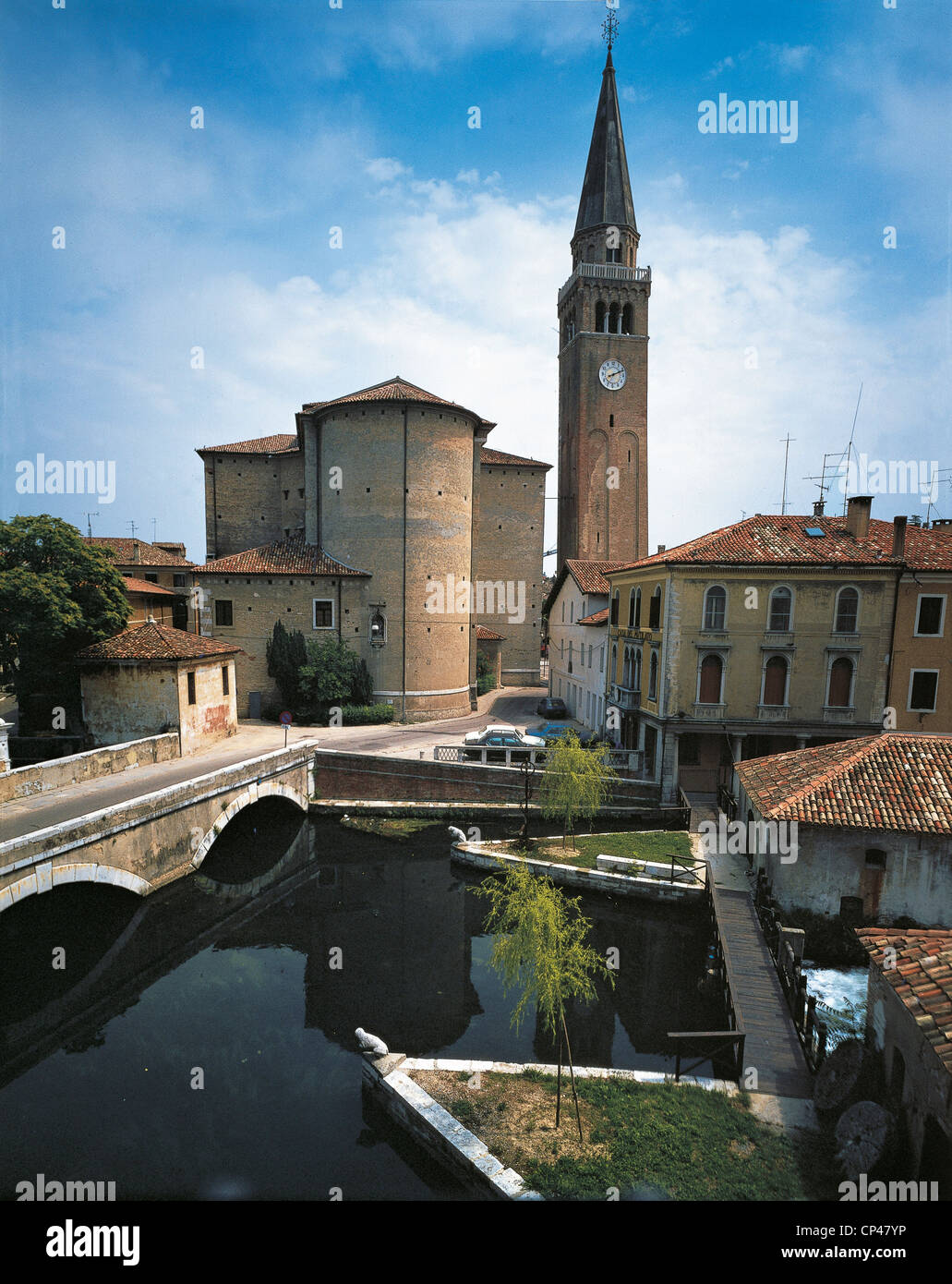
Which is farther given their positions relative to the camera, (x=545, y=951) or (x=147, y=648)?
(x=147, y=648)

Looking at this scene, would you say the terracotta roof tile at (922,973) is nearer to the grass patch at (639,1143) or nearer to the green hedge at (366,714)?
the grass patch at (639,1143)

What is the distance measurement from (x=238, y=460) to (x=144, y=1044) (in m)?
37.2

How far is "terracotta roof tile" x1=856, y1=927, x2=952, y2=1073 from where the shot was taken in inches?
299

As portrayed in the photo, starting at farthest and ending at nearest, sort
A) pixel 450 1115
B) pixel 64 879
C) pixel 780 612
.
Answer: pixel 780 612, pixel 64 879, pixel 450 1115

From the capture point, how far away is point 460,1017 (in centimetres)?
1412

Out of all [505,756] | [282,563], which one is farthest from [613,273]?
[505,756]

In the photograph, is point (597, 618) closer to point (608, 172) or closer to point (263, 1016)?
point (263, 1016)

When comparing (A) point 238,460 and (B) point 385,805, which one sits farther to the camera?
(A) point 238,460

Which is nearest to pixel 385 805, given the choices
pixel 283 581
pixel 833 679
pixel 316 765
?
pixel 316 765

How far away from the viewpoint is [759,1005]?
12.2 metres

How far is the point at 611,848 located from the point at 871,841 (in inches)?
325

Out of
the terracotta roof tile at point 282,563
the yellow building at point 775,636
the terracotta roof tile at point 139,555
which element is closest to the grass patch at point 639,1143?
the yellow building at point 775,636

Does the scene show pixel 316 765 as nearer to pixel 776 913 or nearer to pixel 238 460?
pixel 776 913

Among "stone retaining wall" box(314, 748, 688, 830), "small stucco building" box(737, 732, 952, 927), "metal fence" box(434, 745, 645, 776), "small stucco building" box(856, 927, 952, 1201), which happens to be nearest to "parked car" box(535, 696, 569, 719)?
"metal fence" box(434, 745, 645, 776)
